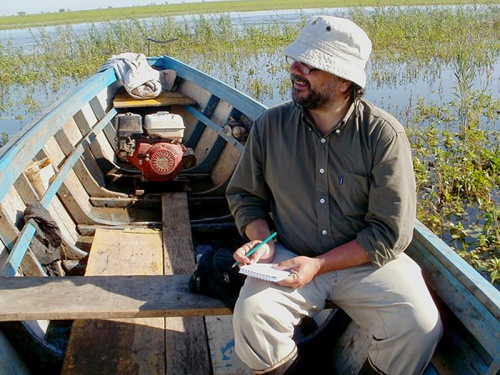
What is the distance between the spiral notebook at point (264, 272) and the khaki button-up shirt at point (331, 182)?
279mm

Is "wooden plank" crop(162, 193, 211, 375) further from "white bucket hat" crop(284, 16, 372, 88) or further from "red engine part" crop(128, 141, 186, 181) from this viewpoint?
"white bucket hat" crop(284, 16, 372, 88)

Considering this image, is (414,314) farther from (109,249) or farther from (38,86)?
(38,86)

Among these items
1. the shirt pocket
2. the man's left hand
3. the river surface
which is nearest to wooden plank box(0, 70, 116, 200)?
the man's left hand

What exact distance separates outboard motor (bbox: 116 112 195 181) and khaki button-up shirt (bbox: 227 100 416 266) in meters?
2.11

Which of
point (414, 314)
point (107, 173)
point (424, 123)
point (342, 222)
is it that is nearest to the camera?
point (414, 314)

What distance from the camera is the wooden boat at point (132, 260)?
7.18ft

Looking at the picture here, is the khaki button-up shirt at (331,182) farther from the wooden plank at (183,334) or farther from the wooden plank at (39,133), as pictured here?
the wooden plank at (39,133)

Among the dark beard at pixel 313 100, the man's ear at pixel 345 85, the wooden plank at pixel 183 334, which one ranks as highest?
the man's ear at pixel 345 85

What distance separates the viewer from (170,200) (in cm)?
448

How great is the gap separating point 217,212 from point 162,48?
39.8ft

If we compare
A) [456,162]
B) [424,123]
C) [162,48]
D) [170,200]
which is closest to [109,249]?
[170,200]

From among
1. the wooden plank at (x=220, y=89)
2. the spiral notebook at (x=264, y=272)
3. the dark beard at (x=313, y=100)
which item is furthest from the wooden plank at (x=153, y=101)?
the spiral notebook at (x=264, y=272)

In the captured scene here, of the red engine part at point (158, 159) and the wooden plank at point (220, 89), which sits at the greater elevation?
the wooden plank at point (220, 89)

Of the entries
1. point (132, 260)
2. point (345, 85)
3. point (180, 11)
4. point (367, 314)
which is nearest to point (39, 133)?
point (132, 260)
